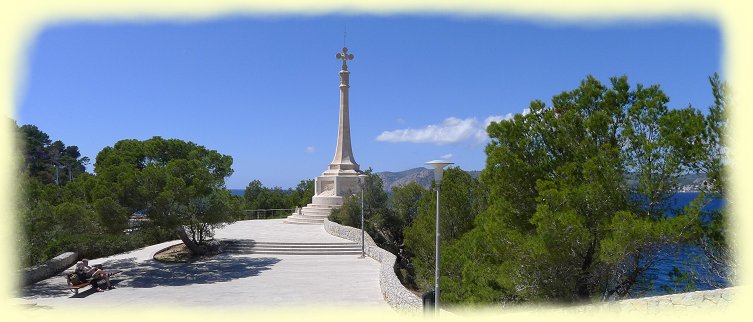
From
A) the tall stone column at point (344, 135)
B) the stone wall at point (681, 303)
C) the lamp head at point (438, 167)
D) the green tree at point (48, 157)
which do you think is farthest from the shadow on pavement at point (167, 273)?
the green tree at point (48, 157)

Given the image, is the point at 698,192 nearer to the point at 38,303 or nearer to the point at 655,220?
the point at 655,220

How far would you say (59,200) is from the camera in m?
17.0

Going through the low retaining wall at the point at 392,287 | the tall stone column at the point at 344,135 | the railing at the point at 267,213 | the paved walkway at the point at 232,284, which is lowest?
the paved walkway at the point at 232,284

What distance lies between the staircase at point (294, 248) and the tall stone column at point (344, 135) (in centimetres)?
1241

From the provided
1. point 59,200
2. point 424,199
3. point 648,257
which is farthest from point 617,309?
point 59,200

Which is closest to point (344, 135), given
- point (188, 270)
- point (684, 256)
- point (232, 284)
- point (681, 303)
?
point (188, 270)

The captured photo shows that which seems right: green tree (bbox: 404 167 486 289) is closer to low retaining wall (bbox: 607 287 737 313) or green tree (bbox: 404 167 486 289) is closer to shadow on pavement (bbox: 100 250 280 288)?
shadow on pavement (bbox: 100 250 280 288)

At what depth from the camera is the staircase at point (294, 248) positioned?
68.1 ft

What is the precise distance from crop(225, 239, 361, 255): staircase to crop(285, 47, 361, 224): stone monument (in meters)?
8.67

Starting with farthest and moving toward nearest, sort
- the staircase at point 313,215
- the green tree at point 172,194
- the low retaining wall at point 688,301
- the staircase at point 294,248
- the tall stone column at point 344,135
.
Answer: the tall stone column at point 344,135 < the staircase at point 313,215 < the staircase at point 294,248 < the green tree at point 172,194 < the low retaining wall at point 688,301

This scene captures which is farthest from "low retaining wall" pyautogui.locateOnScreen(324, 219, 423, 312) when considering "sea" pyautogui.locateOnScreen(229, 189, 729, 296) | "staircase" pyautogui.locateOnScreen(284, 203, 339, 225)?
"staircase" pyautogui.locateOnScreen(284, 203, 339, 225)

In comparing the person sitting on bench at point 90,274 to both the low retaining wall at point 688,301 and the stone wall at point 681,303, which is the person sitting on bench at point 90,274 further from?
the low retaining wall at point 688,301

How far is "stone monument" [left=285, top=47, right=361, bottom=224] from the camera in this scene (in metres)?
31.7

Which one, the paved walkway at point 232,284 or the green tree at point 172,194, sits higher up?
the green tree at point 172,194
